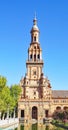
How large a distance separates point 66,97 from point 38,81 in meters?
12.2

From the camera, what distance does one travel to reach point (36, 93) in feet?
341

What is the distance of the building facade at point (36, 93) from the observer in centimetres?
10131

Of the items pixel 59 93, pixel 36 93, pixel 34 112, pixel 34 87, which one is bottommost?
pixel 34 112

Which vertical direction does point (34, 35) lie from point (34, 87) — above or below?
above

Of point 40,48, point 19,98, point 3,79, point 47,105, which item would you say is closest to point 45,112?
point 47,105

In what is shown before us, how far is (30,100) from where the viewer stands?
102 m

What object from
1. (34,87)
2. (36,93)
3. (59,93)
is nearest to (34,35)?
(34,87)

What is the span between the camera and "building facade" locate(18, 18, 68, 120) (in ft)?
332

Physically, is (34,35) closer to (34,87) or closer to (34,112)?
(34,87)

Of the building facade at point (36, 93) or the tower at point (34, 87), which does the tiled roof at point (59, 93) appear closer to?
the building facade at point (36, 93)

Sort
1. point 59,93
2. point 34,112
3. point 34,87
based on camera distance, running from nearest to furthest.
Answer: point 34,87 < point 34,112 < point 59,93

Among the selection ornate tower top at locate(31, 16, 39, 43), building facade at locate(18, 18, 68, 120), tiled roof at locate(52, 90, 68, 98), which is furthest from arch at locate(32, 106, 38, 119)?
ornate tower top at locate(31, 16, 39, 43)

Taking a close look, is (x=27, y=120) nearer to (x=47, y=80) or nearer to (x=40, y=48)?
(x=47, y=80)

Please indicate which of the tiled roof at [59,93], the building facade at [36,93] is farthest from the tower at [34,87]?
the tiled roof at [59,93]
